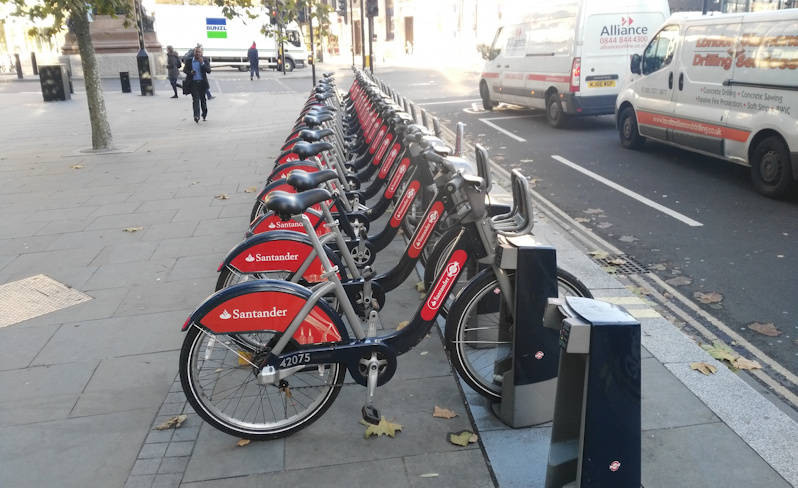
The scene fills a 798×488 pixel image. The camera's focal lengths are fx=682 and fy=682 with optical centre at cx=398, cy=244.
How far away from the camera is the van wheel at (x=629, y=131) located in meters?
10.6

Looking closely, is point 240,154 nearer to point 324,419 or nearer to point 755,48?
point 755,48

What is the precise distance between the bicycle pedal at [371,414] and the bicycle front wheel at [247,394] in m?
0.17

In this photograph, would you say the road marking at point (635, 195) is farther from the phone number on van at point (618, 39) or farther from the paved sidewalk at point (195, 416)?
the phone number on van at point (618, 39)

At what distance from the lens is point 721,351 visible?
400 centimetres

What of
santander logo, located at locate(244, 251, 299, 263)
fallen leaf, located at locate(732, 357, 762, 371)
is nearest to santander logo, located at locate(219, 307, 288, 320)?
santander logo, located at locate(244, 251, 299, 263)

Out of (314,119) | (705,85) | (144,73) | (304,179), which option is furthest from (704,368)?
(144,73)

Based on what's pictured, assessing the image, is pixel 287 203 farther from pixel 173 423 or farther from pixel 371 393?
pixel 173 423

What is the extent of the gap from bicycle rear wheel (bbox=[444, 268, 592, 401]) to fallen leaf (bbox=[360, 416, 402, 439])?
1.37ft

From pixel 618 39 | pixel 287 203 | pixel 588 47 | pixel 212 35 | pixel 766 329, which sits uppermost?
pixel 212 35

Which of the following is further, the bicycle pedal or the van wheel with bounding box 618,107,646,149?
the van wheel with bounding box 618,107,646,149

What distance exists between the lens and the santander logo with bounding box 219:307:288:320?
2986 millimetres

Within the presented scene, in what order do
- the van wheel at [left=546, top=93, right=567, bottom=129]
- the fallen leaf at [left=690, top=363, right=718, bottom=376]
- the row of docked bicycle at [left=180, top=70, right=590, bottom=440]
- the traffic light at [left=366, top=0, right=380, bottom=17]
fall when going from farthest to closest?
the traffic light at [left=366, top=0, right=380, bottom=17], the van wheel at [left=546, top=93, right=567, bottom=129], the fallen leaf at [left=690, top=363, right=718, bottom=376], the row of docked bicycle at [left=180, top=70, right=590, bottom=440]

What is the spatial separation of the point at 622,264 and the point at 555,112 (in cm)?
818

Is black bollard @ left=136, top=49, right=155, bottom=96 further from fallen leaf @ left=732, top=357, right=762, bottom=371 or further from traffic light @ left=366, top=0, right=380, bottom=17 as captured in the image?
fallen leaf @ left=732, top=357, right=762, bottom=371
